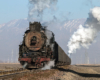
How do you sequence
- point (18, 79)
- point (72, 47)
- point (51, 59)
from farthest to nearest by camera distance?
point (72, 47) < point (51, 59) < point (18, 79)

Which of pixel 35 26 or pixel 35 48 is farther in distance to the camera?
pixel 35 26

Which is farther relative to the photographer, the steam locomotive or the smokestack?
the smokestack

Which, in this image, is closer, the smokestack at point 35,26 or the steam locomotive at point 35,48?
the steam locomotive at point 35,48

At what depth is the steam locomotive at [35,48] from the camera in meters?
19.2

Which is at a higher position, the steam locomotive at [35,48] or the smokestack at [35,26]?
the smokestack at [35,26]

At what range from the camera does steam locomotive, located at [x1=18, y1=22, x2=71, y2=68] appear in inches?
758

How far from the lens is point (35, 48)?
20.3 metres

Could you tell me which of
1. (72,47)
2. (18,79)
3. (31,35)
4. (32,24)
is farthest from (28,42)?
(72,47)

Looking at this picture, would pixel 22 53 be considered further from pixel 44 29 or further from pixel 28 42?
pixel 44 29

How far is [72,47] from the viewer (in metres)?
48.8

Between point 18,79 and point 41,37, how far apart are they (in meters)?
8.98

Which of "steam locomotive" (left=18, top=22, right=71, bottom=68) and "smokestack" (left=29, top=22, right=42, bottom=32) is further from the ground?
"smokestack" (left=29, top=22, right=42, bottom=32)

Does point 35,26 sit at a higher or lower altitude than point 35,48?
higher

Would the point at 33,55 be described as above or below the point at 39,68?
above
